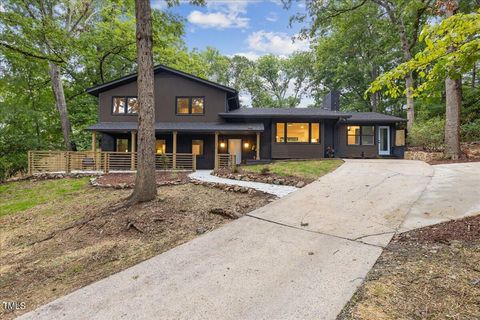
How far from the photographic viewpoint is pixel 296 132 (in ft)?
52.2

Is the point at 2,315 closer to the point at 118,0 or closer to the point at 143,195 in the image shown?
the point at 143,195

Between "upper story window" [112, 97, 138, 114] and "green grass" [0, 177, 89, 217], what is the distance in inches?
227

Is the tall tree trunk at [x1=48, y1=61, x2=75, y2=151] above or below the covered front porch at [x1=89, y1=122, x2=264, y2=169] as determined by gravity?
above

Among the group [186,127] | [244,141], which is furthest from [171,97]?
[244,141]

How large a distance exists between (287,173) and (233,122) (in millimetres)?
7382

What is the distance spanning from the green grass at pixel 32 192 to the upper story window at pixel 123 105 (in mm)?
5755

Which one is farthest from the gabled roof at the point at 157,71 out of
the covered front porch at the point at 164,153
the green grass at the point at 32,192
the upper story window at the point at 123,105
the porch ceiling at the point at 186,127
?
the green grass at the point at 32,192

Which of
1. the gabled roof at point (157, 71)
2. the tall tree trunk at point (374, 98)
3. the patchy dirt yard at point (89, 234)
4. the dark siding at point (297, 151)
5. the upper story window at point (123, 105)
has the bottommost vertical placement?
the patchy dirt yard at point (89, 234)

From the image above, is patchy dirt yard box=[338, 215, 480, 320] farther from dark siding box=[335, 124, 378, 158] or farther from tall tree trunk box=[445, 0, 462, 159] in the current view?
dark siding box=[335, 124, 378, 158]

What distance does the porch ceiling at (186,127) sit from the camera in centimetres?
1406

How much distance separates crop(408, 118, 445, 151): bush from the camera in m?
13.8

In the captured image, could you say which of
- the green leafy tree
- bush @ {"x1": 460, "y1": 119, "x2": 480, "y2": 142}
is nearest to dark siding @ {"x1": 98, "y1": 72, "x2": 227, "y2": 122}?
the green leafy tree

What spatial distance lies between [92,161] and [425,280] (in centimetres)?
1570

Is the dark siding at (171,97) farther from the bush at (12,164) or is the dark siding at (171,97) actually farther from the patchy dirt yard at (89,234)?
the patchy dirt yard at (89,234)
